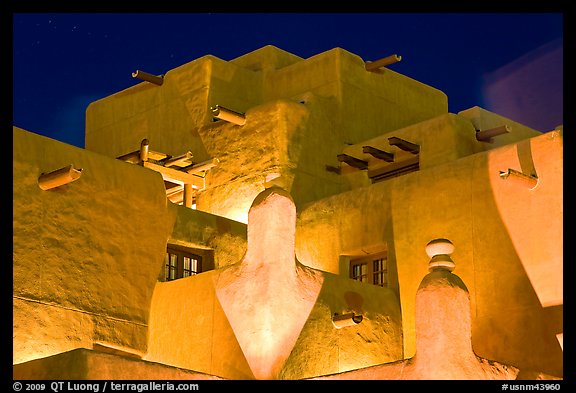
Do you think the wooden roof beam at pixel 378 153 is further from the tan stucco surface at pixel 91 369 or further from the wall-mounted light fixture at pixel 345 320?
the tan stucco surface at pixel 91 369

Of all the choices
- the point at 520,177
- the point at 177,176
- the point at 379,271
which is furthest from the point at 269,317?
the point at 177,176

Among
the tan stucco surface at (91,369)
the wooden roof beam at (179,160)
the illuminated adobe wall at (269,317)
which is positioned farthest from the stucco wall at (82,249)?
the wooden roof beam at (179,160)

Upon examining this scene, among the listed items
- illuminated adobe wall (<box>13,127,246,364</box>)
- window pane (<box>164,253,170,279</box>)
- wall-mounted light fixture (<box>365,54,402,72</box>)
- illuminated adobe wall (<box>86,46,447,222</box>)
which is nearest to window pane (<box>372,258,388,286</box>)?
illuminated adobe wall (<box>86,46,447,222</box>)

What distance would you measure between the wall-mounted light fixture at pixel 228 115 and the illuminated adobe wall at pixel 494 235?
435 cm

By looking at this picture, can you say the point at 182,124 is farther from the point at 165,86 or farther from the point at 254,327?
the point at 254,327

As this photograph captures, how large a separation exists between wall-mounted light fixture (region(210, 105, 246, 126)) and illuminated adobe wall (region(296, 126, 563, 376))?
4352 mm

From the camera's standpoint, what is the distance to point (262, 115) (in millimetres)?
A: 27594

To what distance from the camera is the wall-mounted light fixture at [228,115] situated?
2702 centimetres

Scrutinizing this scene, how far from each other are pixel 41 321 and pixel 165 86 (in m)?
10.2

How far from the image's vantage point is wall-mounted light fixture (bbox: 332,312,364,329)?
844 inches

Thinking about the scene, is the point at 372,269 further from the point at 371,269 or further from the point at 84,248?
the point at 84,248

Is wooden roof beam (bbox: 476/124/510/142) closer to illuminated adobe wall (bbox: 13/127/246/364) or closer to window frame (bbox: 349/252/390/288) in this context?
window frame (bbox: 349/252/390/288)

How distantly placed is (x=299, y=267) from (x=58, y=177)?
432 cm
